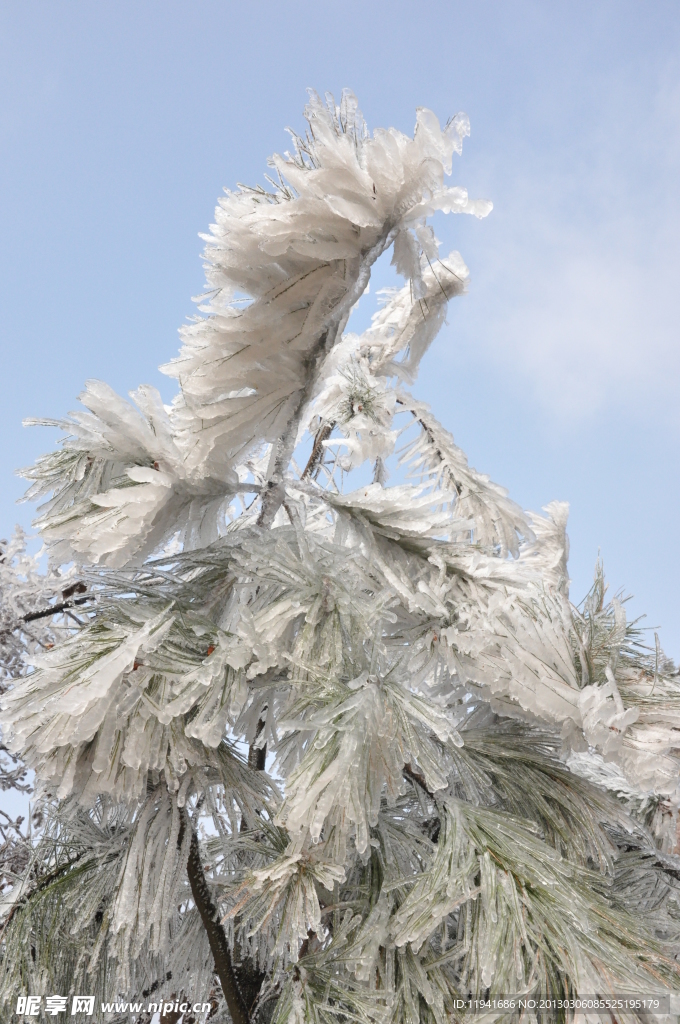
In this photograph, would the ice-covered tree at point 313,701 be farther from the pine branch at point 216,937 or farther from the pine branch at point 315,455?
the pine branch at point 315,455

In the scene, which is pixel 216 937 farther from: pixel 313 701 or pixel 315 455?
pixel 315 455

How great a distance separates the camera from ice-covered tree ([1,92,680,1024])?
869 millimetres

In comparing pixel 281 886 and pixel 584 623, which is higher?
pixel 584 623

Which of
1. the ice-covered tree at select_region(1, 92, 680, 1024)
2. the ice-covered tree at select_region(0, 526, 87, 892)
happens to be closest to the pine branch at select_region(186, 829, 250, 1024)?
the ice-covered tree at select_region(1, 92, 680, 1024)

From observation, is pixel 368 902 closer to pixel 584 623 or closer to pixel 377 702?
pixel 377 702

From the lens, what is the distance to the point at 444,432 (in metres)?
1.45

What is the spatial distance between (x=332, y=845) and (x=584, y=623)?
471mm

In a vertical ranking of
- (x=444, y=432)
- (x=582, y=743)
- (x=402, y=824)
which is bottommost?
(x=402, y=824)

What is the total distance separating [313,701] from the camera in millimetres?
939

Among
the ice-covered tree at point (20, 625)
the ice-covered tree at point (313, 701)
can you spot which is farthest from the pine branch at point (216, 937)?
the ice-covered tree at point (20, 625)

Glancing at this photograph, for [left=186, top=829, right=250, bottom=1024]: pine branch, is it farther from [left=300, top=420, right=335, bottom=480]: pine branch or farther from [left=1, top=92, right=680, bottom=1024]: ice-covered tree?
[left=300, top=420, right=335, bottom=480]: pine branch

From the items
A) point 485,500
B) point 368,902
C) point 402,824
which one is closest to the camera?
point 368,902

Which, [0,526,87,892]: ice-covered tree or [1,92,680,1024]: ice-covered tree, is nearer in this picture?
[1,92,680,1024]: ice-covered tree

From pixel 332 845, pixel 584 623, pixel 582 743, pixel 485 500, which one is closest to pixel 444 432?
pixel 485 500
